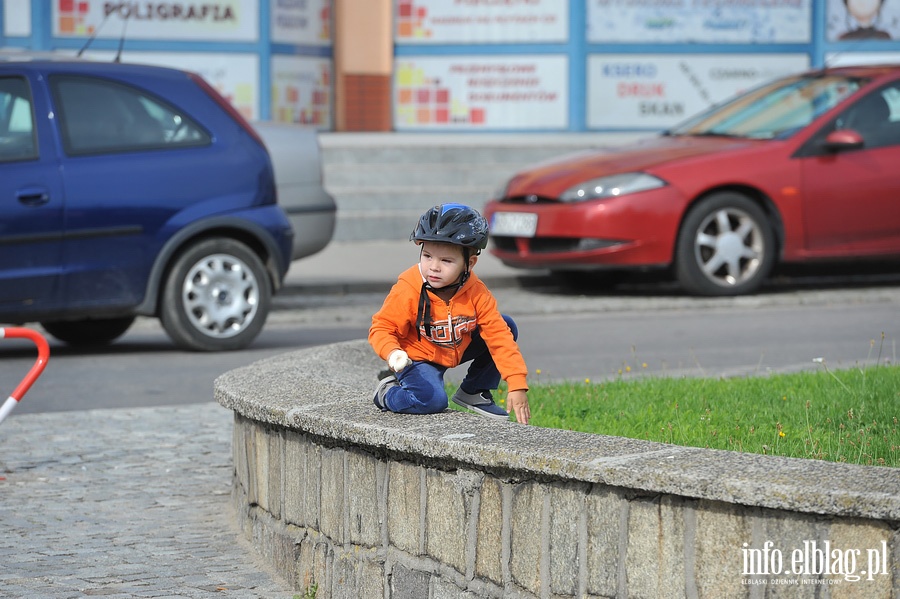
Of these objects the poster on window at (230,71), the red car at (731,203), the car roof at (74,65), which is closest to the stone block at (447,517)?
the car roof at (74,65)

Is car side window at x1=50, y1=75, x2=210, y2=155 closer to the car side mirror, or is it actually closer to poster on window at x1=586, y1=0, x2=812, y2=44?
the car side mirror

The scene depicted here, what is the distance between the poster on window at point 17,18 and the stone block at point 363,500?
587 inches

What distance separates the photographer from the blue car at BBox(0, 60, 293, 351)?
8609 millimetres

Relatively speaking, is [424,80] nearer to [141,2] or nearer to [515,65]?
[515,65]

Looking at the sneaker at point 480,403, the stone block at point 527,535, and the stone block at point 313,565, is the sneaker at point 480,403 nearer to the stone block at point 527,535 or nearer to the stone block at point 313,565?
the stone block at point 313,565

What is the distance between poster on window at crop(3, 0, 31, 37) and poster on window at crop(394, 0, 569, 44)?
4.57 meters

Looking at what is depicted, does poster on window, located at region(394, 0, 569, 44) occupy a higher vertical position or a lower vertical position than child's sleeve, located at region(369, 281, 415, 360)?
higher

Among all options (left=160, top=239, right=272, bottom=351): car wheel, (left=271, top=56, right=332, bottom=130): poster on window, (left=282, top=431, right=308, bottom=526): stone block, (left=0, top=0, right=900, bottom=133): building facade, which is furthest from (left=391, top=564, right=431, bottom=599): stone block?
(left=0, top=0, right=900, bottom=133): building facade

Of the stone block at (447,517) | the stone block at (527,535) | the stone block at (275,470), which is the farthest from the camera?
the stone block at (275,470)

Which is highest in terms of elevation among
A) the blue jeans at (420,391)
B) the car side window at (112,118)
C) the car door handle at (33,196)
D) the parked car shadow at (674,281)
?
the car side window at (112,118)

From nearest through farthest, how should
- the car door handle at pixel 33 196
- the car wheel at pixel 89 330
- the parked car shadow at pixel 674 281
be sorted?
the car door handle at pixel 33 196, the car wheel at pixel 89 330, the parked car shadow at pixel 674 281

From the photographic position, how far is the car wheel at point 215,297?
29.9 ft

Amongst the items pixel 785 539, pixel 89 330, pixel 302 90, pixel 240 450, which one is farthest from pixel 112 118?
pixel 302 90

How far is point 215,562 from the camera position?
4828 mm
